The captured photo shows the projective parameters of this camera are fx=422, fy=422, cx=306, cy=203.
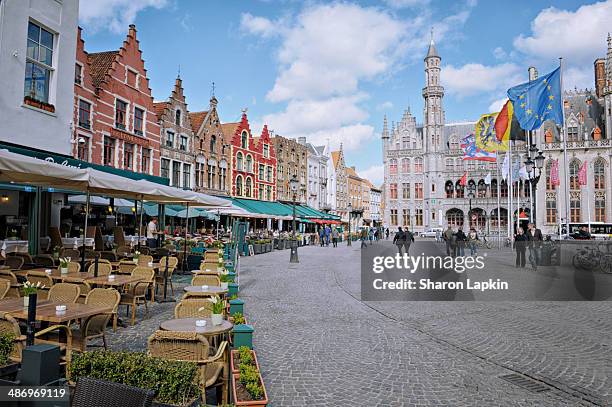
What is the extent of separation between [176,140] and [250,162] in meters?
11.4

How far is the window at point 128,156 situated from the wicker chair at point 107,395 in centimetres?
2491

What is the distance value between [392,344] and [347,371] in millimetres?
1628

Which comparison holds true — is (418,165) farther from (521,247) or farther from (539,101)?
(521,247)

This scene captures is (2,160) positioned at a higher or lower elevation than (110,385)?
higher

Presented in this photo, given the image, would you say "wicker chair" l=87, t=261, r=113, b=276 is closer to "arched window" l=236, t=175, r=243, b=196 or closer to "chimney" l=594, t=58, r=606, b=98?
"arched window" l=236, t=175, r=243, b=196

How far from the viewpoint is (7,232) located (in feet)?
48.9

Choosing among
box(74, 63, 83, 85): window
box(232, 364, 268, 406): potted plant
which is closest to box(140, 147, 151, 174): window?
box(74, 63, 83, 85): window

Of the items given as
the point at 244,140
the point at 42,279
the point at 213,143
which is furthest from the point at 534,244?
the point at 244,140

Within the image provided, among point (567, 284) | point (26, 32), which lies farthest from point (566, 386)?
point (26, 32)

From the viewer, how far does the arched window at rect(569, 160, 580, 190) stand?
52250 mm

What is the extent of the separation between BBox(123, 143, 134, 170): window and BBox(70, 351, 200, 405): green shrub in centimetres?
2411

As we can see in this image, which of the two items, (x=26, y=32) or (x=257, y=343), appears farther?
(x=26, y=32)

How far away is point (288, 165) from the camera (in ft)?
164

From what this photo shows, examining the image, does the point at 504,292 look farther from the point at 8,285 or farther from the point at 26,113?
the point at 26,113
